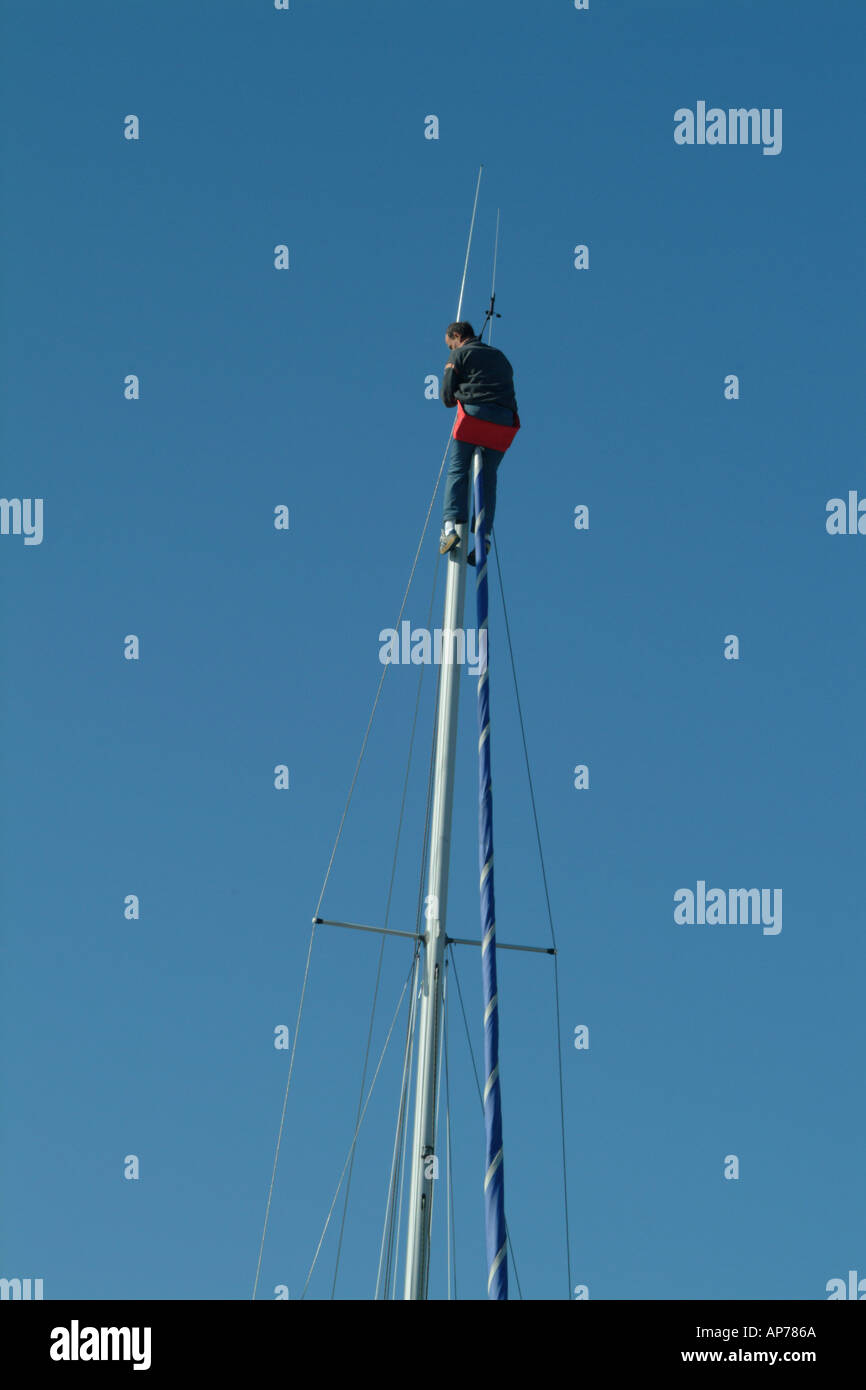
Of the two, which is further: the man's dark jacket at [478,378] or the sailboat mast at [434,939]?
the man's dark jacket at [478,378]

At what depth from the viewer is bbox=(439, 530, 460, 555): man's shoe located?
50.0ft

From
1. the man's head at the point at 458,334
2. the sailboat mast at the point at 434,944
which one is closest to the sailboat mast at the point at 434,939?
the sailboat mast at the point at 434,944

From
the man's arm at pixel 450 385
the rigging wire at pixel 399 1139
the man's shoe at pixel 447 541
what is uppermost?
the man's arm at pixel 450 385

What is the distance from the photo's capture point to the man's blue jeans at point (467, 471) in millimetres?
15062

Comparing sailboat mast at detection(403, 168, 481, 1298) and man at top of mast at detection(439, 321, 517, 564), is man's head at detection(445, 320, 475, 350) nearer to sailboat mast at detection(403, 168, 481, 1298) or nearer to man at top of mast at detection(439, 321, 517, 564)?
man at top of mast at detection(439, 321, 517, 564)

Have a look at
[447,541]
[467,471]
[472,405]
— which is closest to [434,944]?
[447,541]

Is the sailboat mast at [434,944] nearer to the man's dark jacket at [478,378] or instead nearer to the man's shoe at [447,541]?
the man's shoe at [447,541]

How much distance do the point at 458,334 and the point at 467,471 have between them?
1.68m

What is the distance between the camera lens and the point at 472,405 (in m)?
Result: 15.2

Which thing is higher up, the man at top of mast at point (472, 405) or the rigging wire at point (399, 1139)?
the man at top of mast at point (472, 405)

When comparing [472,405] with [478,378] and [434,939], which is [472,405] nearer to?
[478,378]

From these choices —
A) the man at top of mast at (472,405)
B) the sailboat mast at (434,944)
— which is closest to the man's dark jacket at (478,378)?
the man at top of mast at (472,405)
